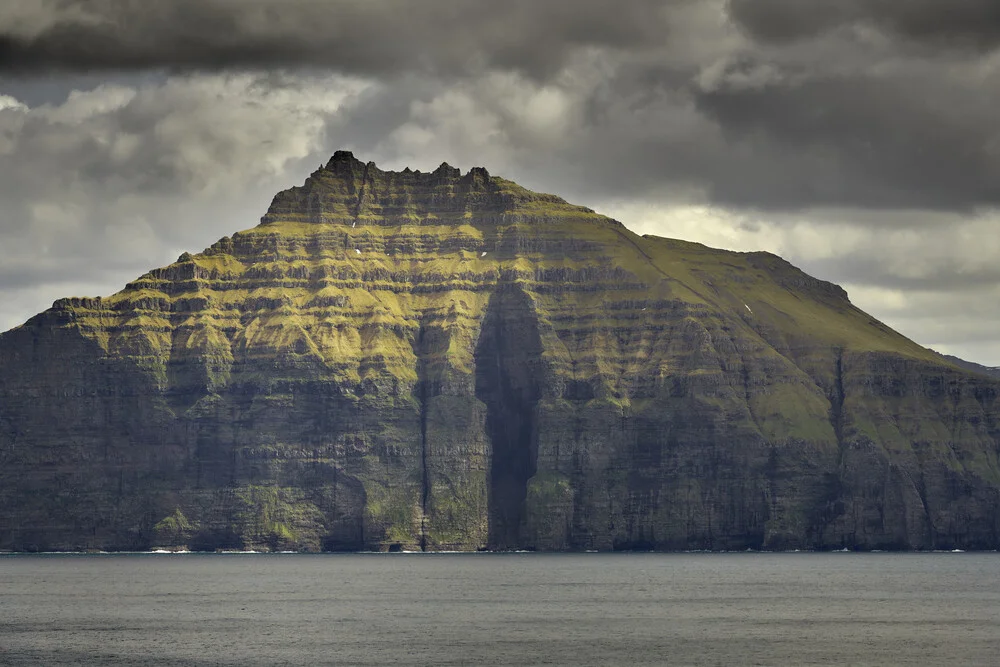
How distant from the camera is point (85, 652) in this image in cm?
18775

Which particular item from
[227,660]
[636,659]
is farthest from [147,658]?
[636,659]

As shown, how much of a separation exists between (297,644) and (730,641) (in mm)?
43036

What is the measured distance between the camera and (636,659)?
180375 mm

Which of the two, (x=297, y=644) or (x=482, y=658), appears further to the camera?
(x=297, y=644)

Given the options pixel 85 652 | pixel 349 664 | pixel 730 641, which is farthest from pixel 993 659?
pixel 85 652

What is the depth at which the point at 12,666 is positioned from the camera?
577 ft

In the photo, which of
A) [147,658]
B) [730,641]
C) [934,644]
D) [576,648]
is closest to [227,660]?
[147,658]

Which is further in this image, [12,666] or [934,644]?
[934,644]

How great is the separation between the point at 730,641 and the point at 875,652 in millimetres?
16128

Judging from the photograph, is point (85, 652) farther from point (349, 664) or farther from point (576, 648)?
point (576, 648)

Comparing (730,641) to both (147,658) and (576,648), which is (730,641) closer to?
(576,648)

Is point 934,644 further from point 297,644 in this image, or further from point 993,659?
point 297,644

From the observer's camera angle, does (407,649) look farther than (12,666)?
Yes

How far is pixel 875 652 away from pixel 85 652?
75.0m
